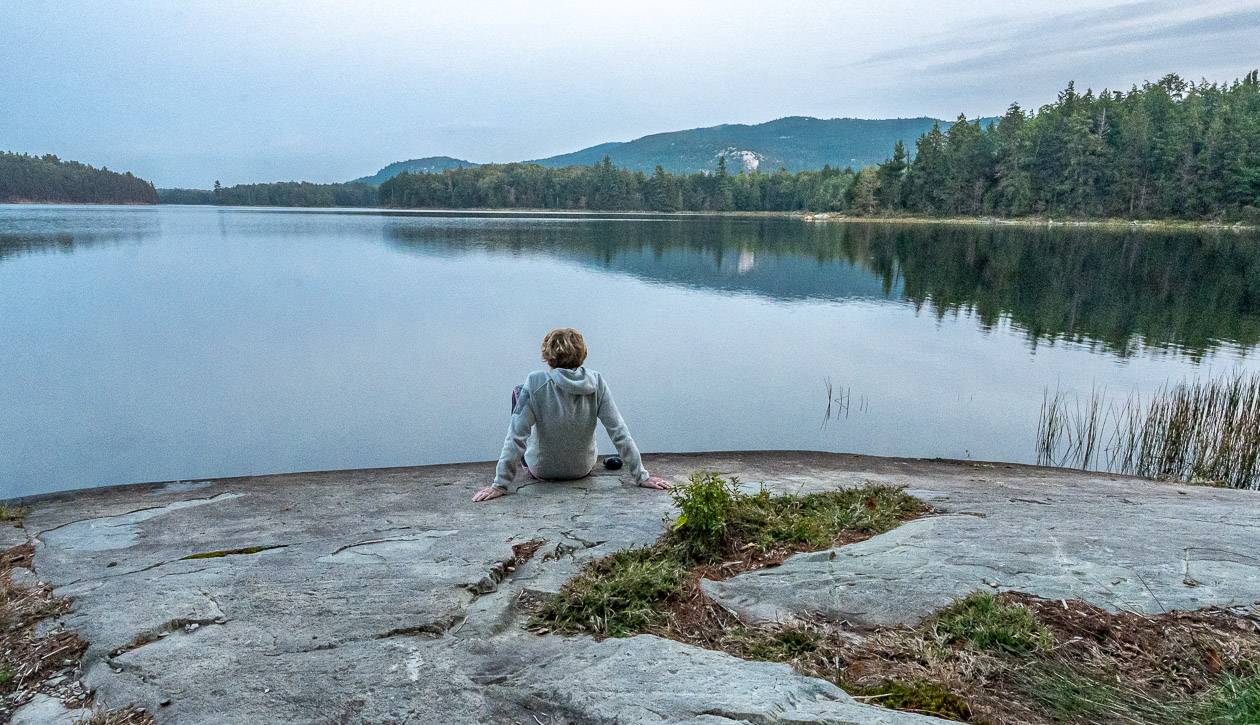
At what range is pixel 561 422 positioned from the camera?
21.9ft

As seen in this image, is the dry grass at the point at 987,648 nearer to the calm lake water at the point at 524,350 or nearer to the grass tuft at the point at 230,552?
the grass tuft at the point at 230,552

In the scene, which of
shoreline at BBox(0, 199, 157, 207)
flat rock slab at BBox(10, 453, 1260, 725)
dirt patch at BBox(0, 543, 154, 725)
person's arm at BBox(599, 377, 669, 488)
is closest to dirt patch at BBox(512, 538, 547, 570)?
flat rock slab at BBox(10, 453, 1260, 725)

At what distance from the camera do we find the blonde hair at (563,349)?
6375 mm

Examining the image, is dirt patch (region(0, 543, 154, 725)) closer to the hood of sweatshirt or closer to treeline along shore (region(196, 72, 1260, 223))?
the hood of sweatshirt

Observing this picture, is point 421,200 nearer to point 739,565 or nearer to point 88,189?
point 88,189

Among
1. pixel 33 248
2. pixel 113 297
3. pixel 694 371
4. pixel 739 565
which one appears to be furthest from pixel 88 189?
pixel 739 565

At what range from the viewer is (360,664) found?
11.7 feet

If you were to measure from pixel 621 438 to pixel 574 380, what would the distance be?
2.72 feet

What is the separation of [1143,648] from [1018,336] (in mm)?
21438

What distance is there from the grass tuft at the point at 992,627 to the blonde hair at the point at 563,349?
137 inches

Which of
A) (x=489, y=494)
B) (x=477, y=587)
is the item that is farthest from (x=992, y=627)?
(x=489, y=494)

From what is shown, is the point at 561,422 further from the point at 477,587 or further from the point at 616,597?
the point at 616,597

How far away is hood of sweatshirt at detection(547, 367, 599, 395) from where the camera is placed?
20.7 feet

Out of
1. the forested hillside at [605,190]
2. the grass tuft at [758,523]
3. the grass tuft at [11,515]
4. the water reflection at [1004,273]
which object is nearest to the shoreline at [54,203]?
the forested hillside at [605,190]
